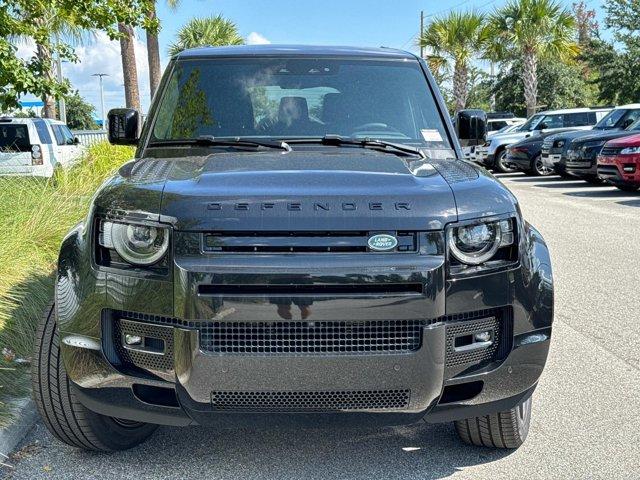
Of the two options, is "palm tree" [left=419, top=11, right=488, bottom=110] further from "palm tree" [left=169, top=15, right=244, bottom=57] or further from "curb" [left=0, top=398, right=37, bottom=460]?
"curb" [left=0, top=398, right=37, bottom=460]

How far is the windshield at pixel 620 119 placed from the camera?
18.1m

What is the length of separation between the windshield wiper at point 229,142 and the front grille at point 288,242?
42.0 inches

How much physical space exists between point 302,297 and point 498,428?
1.28 metres

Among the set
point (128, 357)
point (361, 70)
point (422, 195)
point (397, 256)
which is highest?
point (361, 70)

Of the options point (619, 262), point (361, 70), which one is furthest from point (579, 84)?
point (361, 70)

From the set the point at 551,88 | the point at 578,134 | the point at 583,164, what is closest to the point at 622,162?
the point at 583,164

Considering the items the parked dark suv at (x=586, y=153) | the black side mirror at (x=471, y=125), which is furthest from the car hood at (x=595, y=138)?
the black side mirror at (x=471, y=125)

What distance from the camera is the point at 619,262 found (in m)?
8.54

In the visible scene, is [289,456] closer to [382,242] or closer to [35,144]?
[382,242]

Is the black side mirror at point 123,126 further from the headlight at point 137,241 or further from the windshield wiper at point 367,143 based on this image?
the headlight at point 137,241

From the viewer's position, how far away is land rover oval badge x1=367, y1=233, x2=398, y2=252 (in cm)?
279

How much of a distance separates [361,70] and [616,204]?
11.2m

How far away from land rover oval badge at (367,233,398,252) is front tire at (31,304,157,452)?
56.5 inches

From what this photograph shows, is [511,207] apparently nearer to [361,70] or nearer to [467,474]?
[467,474]
